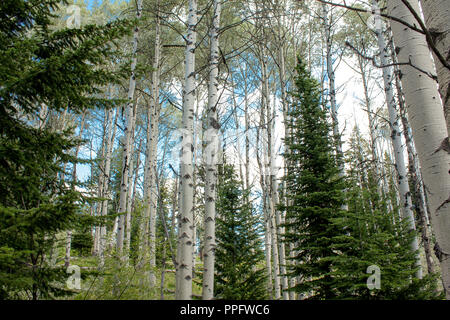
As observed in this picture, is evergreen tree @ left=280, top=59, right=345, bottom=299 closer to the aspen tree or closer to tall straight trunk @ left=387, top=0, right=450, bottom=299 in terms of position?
tall straight trunk @ left=387, top=0, right=450, bottom=299

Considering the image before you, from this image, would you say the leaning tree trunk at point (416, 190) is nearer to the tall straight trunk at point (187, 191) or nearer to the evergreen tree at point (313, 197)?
the evergreen tree at point (313, 197)

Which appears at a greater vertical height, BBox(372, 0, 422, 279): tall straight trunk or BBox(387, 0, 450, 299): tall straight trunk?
BBox(372, 0, 422, 279): tall straight trunk

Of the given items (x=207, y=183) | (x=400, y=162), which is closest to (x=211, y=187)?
(x=207, y=183)

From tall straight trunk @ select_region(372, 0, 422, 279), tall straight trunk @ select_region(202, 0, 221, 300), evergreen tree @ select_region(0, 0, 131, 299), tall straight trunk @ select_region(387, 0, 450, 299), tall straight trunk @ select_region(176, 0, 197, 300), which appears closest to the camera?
tall straight trunk @ select_region(387, 0, 450, 299)

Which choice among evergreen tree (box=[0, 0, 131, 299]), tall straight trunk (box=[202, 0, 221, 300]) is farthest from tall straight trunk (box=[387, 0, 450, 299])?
tall straight trunk (box=[202, 0, 221, 300])

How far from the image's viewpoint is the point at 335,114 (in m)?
6.85

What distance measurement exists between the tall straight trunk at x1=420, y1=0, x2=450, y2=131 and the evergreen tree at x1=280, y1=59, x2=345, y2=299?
361cm

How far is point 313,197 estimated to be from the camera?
488 centimetres

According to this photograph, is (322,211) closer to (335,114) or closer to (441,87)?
(335,114)

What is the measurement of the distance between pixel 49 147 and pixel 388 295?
5141 millimetres

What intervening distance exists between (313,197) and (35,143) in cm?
454

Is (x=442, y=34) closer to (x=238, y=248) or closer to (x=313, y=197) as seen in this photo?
(x=313, y=197)

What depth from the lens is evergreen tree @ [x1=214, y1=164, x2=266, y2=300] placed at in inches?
252
